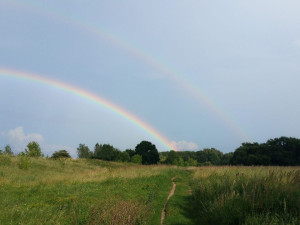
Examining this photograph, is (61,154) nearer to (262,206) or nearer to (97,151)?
(97,151)

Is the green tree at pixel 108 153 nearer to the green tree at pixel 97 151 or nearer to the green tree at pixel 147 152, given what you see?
the green tree at pixel 97 151

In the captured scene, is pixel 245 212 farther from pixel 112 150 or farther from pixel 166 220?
pixel 112 150

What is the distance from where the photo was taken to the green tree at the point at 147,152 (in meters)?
91.2

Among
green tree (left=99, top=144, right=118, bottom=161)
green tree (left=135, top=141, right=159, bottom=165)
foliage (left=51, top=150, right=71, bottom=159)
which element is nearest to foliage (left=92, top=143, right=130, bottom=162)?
green tree (left=99, top=144, right=118, bottom=161)

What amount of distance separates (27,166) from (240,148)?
54707 mm

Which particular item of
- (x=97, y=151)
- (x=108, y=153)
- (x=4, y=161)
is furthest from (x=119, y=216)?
(x=97, y=151)

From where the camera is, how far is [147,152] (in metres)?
92.6

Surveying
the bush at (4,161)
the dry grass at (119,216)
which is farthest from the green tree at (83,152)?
the dry grass at (119,216)

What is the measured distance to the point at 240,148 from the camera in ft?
226

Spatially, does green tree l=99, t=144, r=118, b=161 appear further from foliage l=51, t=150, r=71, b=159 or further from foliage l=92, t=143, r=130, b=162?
foliage l=51, t=150, r=71, b=159

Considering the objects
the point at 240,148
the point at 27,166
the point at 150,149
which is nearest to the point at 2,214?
the point at 27,166

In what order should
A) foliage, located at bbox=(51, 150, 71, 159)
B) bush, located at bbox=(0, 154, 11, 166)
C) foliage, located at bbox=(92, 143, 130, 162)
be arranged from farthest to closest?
foliage, located at bbox=(92, 143, 130, 162) < foliage, located at bbox=(51, 150, 71, 159) < bush, located at bbox=(0, 154, 11, 166)

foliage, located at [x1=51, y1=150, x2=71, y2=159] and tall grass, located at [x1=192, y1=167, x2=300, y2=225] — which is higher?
foliage, located at [x1=51, y1=150, x2=71, y2=159]

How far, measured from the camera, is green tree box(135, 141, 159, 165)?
91.2 metres
